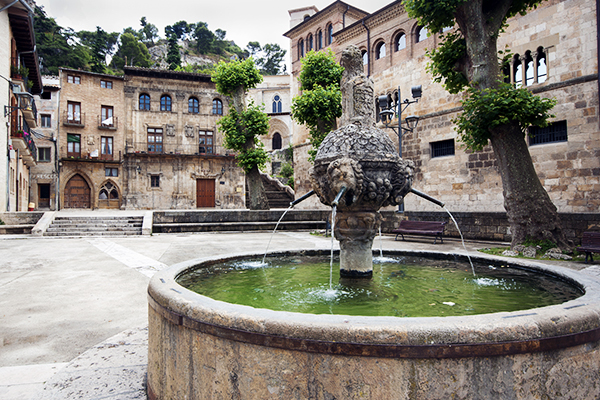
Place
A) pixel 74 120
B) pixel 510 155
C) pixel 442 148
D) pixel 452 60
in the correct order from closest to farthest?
pixel 510 155 < pixel 452 60 < pixel 442 148 < pixel 74 120

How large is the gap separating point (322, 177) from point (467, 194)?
49.7 feet

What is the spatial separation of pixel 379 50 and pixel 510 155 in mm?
15382

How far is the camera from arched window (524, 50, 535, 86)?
14805 millimetres

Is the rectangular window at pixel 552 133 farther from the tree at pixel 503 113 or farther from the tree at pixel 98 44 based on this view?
the tree at pixel 98 44

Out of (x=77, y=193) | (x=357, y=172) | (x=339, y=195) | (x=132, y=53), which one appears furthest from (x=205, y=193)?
(x=132, y=53)

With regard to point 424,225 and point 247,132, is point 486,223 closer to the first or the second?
point 424,225

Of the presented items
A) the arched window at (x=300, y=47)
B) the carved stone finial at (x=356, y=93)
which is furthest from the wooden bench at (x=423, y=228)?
the arched window at (x=300, y=47)

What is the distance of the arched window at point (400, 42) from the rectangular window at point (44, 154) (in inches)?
1123

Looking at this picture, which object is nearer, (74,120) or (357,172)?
(357,172)

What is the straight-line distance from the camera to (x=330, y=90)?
15672mm

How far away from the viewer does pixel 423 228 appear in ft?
39.7

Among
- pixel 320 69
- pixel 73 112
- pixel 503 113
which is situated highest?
pixel 73 112

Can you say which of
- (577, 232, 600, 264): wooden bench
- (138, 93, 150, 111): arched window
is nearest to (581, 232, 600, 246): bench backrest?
(577, 232, 600, 264): wooden bench

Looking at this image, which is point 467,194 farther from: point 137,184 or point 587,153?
point 137,184
